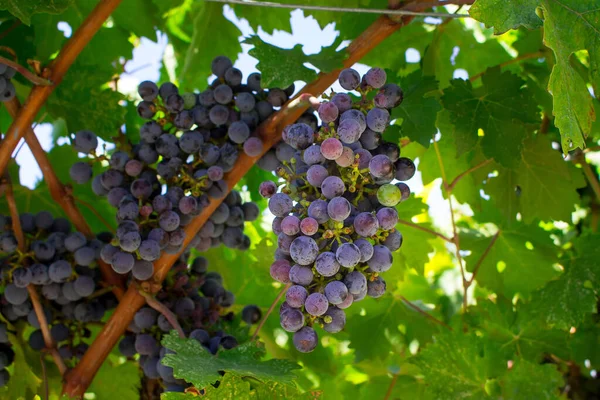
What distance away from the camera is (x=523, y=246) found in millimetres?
2391

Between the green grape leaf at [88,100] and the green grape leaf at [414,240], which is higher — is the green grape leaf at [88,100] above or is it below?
below

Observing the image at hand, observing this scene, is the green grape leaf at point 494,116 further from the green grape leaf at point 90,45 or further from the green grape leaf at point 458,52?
the green grape leaf at point 90,45

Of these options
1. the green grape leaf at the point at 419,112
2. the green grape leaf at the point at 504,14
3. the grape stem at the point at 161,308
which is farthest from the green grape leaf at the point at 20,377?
the green grape leaf at the point at 504,14

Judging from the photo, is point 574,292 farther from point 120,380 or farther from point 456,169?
point 120,380

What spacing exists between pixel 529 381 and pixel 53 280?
143cm

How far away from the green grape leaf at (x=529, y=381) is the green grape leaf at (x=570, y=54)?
893mm

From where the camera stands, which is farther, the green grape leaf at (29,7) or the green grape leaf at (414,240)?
the green grape leaf at (414,240)

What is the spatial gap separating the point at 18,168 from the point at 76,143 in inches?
23.3

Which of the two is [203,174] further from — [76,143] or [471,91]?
[471,91]

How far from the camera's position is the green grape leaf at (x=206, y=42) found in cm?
247

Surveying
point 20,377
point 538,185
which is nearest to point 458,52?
point 538,185

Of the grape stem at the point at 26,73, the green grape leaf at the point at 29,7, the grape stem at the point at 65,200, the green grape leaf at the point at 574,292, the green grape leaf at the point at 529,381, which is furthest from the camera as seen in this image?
the green grape leaf at the point at 574,292

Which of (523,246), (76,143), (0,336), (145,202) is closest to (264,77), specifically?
(145,202)

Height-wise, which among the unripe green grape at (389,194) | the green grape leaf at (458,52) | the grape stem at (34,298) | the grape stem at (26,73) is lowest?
the grape stem at (34,298)
